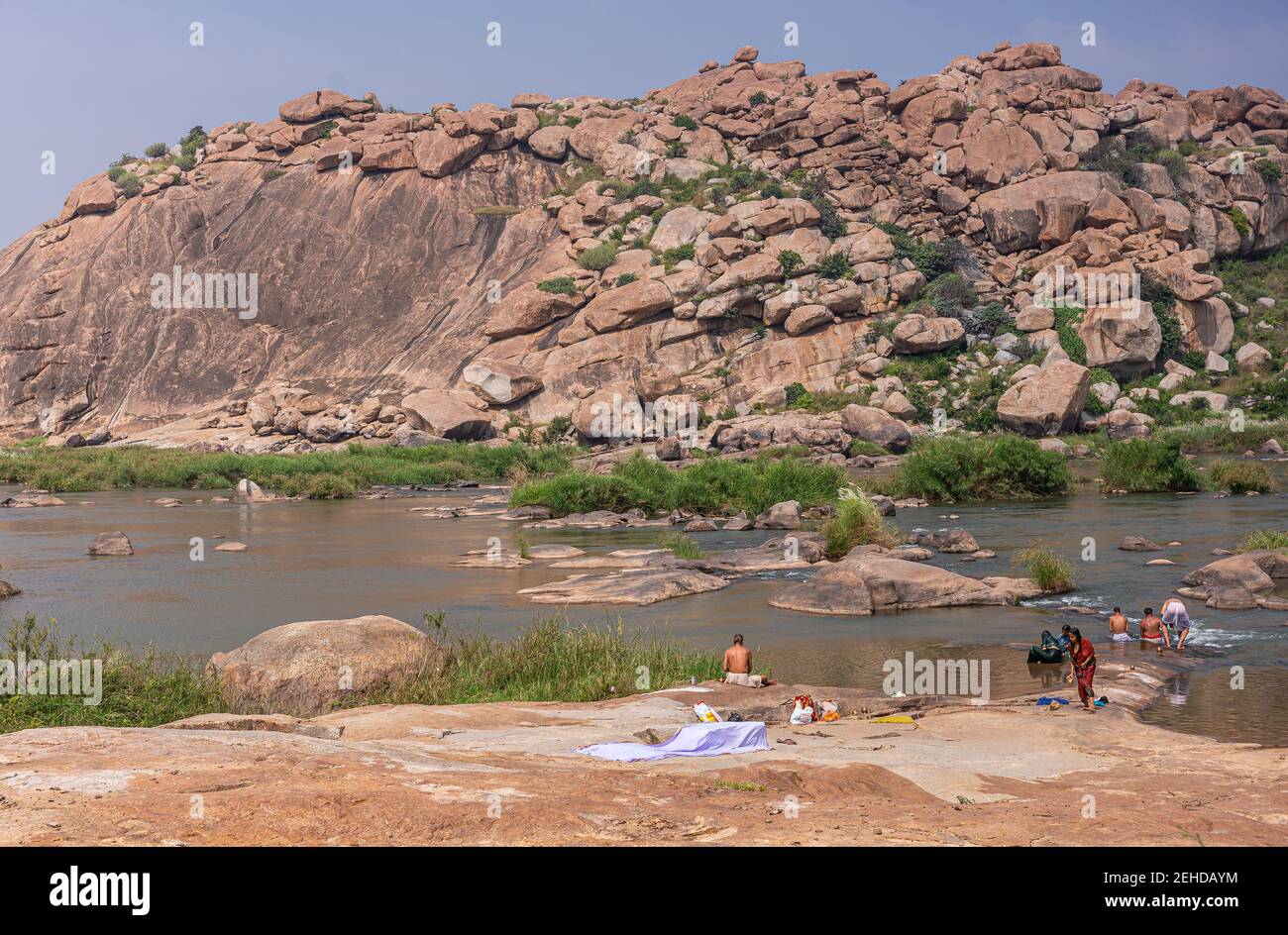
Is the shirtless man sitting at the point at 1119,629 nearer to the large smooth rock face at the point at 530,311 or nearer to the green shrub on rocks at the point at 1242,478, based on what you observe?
the green shrub on rocks at the point at 1242,478

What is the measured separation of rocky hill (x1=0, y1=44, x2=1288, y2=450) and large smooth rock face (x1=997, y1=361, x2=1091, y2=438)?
0.13 m

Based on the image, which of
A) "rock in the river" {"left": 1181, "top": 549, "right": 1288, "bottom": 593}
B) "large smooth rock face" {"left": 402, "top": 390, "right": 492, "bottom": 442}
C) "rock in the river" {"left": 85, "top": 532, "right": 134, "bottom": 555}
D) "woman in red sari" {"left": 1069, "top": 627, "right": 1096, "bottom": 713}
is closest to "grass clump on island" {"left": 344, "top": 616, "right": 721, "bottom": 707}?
"woman in red sari" {"left": 1069, "top": 627, "right": 1096, "bottom": 713}

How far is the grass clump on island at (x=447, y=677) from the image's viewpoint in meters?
9.59

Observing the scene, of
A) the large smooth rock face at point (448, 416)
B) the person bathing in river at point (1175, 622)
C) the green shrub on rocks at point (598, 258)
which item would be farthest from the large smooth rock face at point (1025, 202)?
the person bathing in river at point (1175, 622)

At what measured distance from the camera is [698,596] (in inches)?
768

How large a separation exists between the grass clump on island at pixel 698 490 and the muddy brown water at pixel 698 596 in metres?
1.93

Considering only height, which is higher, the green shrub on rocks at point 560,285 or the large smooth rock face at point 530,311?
the green shrub on rocks at point 560,285

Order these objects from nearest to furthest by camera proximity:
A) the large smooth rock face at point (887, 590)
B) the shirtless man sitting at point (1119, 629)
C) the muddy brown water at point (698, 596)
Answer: the muddy brown water at point (698, 596) < the shirtless man sitting at point (1119, 629) < the large smooth rock face at point (887, 590)
